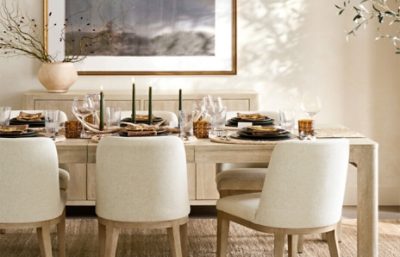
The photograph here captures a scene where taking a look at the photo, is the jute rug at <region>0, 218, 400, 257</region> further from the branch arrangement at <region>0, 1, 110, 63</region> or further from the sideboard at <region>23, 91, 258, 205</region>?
the branch arrangement at <region>0, 1, 110, 63</region>

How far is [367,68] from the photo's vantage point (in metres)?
5.98

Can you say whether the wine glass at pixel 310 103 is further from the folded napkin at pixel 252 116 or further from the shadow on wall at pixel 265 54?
the shadow on wall at pixel 265 54

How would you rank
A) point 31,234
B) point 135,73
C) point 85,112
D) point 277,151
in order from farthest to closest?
1. point 135,73
2. point 31,234
3. point 85,112
4. point 277,151

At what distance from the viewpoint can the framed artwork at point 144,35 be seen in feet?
19.3

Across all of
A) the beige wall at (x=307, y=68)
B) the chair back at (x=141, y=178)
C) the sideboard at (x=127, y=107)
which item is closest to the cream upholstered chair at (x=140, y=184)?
the chair back at (x=141, y=178)

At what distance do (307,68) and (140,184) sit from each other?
2.80m

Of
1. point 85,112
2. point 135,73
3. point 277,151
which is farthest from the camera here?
point 135,73

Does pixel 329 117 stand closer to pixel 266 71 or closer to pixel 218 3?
pixel 266 71

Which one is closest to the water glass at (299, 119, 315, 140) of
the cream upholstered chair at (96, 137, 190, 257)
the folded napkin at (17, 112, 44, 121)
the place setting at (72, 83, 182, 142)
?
the place setting at (72, 83, 182, 142)

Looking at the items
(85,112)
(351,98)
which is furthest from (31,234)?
(351,98)

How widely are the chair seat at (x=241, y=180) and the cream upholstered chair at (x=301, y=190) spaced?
0.79 metres

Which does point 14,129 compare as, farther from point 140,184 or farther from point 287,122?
point 287,122

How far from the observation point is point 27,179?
3.53 metres

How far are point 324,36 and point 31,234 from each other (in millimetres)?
2687
